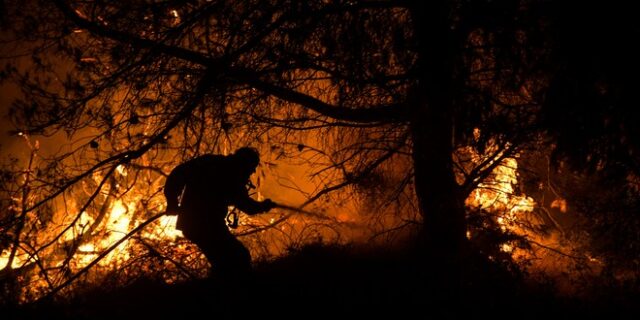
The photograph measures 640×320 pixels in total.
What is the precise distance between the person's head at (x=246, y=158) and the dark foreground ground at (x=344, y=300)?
4.00 feet

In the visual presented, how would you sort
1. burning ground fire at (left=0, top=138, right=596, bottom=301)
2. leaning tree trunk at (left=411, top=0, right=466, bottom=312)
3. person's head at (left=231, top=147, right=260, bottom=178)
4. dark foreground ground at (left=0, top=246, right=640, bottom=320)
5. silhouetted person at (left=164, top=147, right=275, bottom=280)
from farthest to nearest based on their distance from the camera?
burning ground fire at (left=0, top=138, right=596, bottom=301) → person's head at (left=231, top=147, right=260, bottom=178) → silhouetted person at (left=164, top=147, right=275, bottom=280) → dark foreground ground at (left=0, top=246, right=640, bottom=320) → leaning tree trunk at (left=411, top=0, right=466, bottom=312)

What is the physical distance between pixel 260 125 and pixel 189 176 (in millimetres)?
1366

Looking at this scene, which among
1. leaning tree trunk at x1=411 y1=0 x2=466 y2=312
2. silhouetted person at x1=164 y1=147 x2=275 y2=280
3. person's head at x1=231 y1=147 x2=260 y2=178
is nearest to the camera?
leaning tree trunk at x1=411 y1=0 x2=466 y2=312

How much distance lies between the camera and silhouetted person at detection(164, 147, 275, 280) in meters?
4.09

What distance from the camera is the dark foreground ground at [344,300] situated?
379 cm

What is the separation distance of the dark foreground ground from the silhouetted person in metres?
0.29

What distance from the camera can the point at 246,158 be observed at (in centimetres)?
432

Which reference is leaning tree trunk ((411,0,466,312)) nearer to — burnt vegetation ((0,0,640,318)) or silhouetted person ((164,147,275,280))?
burnt vegetation ((0,0,640,318))

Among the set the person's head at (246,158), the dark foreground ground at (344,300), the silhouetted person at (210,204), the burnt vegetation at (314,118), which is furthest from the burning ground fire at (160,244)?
the person's head at (246,158)

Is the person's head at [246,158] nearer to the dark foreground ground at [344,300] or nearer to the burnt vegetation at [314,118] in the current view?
the burnt vegetation at [314,118]

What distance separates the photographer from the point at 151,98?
465 centimetres

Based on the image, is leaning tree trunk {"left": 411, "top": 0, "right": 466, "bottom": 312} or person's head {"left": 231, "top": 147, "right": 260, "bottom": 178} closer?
leaning tree trunk {"left": 411, "top": 0, "right": 466, "bottom": 312}

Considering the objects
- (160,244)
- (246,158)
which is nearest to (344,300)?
(246,158)

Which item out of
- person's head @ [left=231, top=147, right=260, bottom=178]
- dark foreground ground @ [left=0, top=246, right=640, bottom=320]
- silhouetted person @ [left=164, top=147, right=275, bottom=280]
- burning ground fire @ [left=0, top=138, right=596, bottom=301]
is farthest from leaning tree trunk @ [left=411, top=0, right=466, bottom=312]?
silhouetted person @ [left=164, top=147, right=275, bottom=280]
